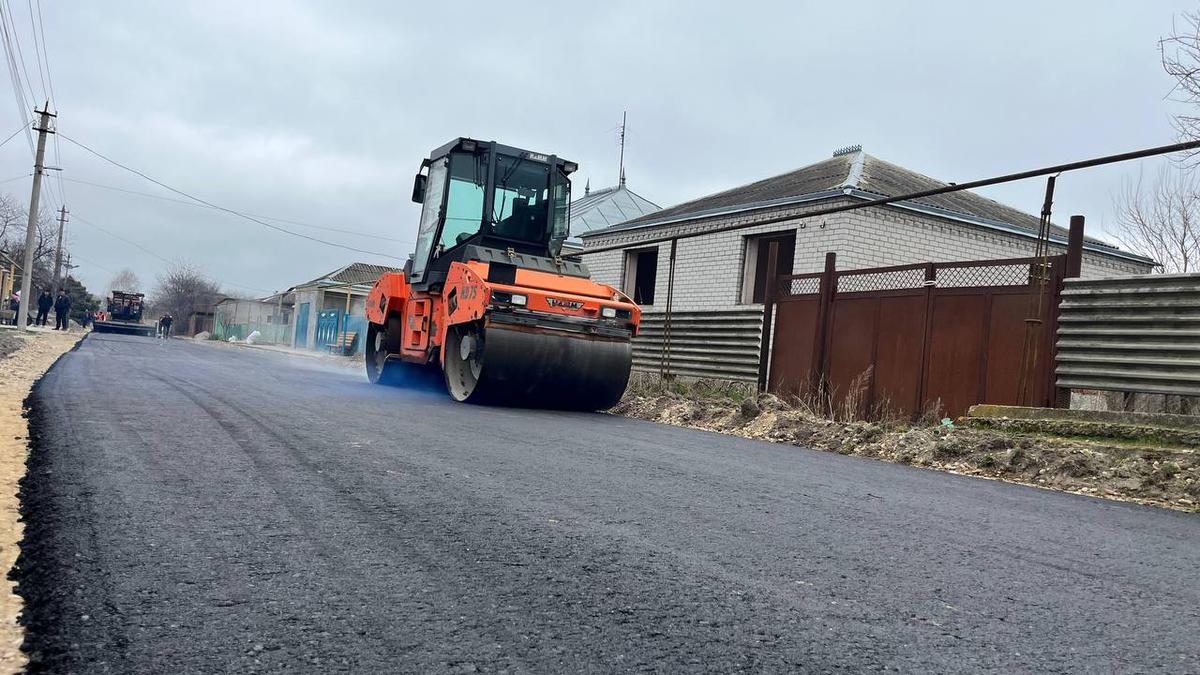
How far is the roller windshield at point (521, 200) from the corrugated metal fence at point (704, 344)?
Answer: 2869 mm

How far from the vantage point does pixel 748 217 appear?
15953 millimetres

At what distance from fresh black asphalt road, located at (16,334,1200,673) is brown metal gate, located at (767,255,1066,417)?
3001 mm

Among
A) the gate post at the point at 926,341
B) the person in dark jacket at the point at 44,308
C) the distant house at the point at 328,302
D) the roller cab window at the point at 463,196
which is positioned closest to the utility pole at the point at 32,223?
the person in dark jacket at the point at 44,308

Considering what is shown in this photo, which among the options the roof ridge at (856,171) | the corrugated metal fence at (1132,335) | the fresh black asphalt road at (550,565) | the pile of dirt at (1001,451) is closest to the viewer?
the fresh black asphalt road at (550,565)

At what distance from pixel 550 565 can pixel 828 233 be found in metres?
12.1

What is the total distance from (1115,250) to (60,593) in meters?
19.2

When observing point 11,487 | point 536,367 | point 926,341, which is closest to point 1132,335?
point 926,341

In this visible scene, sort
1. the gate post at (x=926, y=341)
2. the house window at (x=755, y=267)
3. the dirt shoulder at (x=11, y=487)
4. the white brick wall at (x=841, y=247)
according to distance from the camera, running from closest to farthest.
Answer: the dirt shoulder at (x=11, y=487) → the gate post at (x=926, y=341) → the white brick wall at (x=841, y=247) → the house window at (x=755, y=267)

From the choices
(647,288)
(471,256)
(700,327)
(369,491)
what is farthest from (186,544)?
(647,288)

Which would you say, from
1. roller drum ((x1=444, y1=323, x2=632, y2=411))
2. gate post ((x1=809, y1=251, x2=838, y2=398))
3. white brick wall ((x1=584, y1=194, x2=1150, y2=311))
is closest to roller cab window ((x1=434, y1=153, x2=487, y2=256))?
roller drum ((x1=444, y1=323, x2=632, y2=411))

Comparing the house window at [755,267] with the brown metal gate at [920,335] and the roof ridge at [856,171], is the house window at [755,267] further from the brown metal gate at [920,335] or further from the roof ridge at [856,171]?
the brown metal gate at [920,335]

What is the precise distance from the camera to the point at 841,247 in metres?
14.2

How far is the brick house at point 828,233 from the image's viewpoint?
14.5 meters

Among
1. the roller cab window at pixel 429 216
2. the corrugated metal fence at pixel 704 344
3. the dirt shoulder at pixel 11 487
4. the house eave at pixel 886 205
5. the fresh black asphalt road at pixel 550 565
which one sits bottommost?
the dirt shoulder at pixel 11 487
